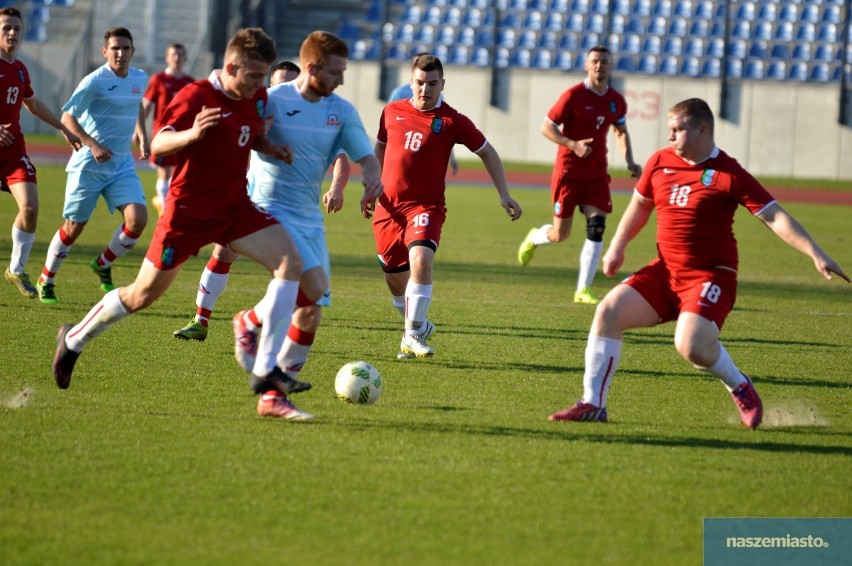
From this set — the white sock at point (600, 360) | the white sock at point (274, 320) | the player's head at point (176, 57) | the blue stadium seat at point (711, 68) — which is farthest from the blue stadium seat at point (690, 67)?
the white sock at point (274, 320)

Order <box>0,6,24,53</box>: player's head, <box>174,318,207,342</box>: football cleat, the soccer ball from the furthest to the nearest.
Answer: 1. <box>0,6,24,53</box>: player's head
2. <box>174,318,207,342</box>: football cleat
3. the soccer ball

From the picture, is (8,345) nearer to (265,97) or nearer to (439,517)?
(265,97)

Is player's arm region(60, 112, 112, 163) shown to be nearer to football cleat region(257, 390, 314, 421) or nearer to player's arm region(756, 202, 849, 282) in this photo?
football cleat region(257, 390, 314, 421)

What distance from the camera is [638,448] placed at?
587 cm

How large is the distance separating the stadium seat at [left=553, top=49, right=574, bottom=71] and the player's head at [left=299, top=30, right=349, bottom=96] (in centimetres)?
2787

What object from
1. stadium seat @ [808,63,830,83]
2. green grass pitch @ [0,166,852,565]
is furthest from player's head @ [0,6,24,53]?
stadium seat @ [808,63,830,83]

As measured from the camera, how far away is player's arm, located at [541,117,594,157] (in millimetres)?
10445

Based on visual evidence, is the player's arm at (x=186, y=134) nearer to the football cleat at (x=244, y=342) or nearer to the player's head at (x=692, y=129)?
the football cleat at (x=244, y=342)

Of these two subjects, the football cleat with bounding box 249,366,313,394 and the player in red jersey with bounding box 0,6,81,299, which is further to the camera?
the player in red jersey with bounding box 0,6,81,299

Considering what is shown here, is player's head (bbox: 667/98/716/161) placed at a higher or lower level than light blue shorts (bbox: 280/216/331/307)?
higher

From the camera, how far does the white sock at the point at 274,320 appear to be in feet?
19.9

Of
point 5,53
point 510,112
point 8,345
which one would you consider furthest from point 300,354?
point 510,112

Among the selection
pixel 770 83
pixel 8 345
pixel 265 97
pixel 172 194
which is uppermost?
pixel 770 83

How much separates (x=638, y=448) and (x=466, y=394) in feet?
5.00
